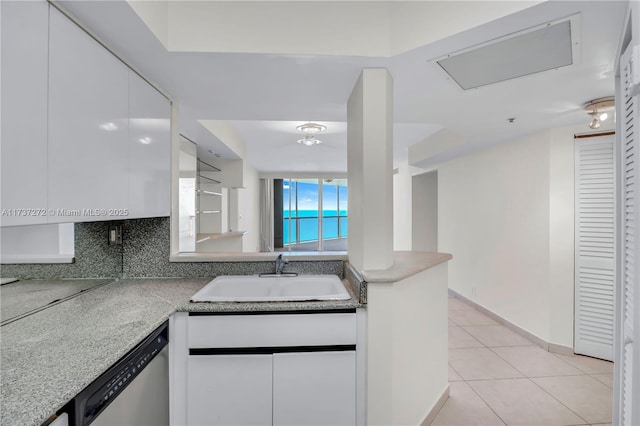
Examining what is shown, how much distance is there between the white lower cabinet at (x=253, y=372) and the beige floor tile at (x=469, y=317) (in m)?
2.72

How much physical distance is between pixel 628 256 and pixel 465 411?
1.64 metres

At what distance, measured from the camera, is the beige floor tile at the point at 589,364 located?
8.59 feet

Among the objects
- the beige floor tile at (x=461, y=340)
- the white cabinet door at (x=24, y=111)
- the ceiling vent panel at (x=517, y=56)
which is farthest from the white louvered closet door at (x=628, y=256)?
the beige floor tile at (x=461, y=340)

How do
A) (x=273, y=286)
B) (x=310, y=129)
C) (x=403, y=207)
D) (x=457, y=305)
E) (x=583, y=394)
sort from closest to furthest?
(x=273, y=286) → (x=583, y=394) → (x=310, y=129) → (x=457, y=305) → (x=403, y=207)

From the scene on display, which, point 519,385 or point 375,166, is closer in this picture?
point 375,166

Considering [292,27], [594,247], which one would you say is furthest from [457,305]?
[292,27]

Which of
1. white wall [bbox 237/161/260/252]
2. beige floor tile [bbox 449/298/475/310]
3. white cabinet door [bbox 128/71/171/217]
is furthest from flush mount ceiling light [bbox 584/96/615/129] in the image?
white wall [bbox 237/161/260/252]

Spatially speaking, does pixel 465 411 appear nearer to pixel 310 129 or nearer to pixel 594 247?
pixel 594 247

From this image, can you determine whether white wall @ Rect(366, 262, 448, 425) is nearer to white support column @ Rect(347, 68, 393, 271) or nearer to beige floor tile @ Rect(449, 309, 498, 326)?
white support column @ Rect(347, 68, 393, 271)

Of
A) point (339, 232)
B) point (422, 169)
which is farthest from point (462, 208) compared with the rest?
point (339, 232)

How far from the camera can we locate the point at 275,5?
155 centimetres

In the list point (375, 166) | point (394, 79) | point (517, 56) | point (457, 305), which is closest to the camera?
point (517, 56)

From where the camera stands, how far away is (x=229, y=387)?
159 centimetres

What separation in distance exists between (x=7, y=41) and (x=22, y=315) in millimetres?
1134
